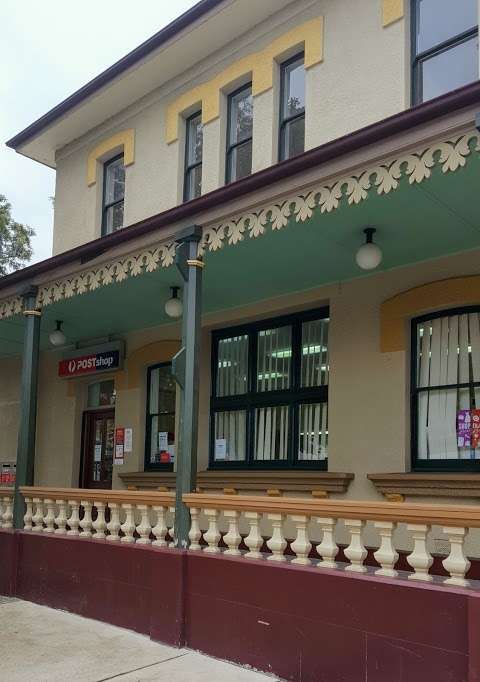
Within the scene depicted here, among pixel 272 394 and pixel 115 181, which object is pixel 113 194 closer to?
pixel 115 181

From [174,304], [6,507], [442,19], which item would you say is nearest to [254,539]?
[174,304]

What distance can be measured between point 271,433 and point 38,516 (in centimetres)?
299

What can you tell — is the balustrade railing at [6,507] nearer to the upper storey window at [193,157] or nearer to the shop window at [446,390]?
the upper storey window at [193,157]

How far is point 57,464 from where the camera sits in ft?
39.8

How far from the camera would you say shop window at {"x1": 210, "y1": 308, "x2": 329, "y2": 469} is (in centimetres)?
851

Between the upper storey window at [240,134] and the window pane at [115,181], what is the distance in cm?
251

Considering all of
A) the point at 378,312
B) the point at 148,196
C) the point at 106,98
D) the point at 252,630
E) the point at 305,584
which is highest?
the point at 106,98

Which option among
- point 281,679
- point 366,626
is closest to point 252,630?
point 281,679

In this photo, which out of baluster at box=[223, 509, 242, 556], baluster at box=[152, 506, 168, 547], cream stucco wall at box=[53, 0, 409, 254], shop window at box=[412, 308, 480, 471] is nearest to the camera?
baluster at box=[223, 509, 242, 556]

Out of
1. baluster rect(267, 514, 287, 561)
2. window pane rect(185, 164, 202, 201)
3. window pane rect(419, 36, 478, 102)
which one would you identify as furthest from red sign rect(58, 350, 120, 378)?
window pane rect(419, 36, 478, 102)

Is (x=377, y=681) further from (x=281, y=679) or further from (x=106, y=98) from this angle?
(x=106, y=98)

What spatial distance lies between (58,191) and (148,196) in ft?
8.72

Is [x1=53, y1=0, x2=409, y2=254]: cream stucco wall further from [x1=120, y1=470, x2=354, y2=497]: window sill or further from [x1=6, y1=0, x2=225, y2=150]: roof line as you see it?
[x1=120, y1=470, x2=354, y2=497]: window sill

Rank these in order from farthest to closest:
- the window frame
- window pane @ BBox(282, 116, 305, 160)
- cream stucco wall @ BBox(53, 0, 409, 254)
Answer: the window frame, window pane @ BBox(282, 116, 305, 160), cream stucco wall @ BBox(53, 0, 409, 254)
